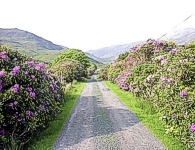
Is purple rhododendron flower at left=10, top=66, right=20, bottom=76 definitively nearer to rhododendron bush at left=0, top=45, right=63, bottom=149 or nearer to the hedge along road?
rhododendron bush at left=0, top=45, right=63, bottom=149

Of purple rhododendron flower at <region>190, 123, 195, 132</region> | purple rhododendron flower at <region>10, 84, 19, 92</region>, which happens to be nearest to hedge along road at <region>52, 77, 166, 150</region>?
purple rhododendron flower at <region>190, 123, 195, 132</region>

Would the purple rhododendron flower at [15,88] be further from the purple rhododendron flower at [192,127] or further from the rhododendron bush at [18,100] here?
the purple rhododendron flower at [192,127]

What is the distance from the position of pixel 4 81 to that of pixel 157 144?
18.4 feet

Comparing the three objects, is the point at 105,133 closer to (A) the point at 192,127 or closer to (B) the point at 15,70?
(A) the point at 192,127

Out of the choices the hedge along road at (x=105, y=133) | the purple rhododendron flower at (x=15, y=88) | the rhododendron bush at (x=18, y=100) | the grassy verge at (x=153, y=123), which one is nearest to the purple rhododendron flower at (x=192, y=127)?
the grassy verge at (x=153, y=123)

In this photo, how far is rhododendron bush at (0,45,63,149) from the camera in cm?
714

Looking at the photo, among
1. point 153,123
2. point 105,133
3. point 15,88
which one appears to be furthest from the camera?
point 153,123

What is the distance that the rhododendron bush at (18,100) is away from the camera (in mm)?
7137

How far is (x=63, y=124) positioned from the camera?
10734 millimetres

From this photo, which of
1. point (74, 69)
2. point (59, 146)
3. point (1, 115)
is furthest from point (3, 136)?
point (74, 69)

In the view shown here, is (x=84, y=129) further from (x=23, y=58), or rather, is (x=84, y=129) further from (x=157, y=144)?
(x=23, y=58)

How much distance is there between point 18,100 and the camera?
7301 mm

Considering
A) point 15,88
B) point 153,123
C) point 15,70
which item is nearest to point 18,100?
point 15,88

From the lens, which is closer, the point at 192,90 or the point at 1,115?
the point at 1,115
